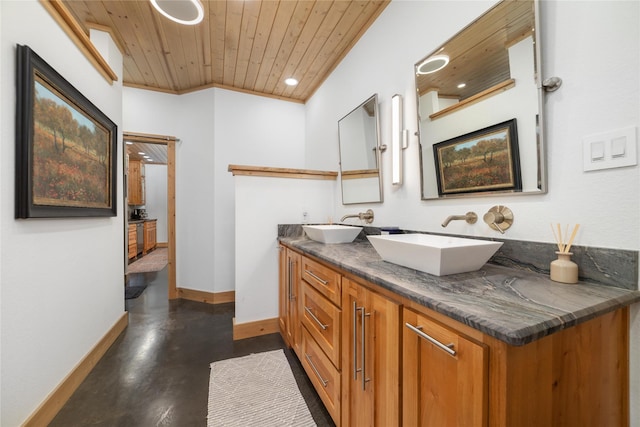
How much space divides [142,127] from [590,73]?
4.08 m

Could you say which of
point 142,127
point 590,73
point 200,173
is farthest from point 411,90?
point 142,127

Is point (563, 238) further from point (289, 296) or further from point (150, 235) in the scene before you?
point (150, 235)

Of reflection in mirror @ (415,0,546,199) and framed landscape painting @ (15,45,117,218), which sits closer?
reflection in mirror @ (415,0,546,199)

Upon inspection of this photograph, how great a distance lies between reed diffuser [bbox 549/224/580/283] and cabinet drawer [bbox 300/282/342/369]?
846 mm

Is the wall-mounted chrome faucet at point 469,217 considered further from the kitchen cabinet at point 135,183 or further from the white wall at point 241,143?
the kitchen cabinet at point 135,183

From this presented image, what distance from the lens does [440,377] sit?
0.68m

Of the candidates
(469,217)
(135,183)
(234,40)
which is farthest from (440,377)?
(135,183)

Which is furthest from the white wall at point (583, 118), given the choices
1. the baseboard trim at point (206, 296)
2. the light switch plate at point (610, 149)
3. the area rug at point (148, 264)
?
the area rug at point (148, 264)

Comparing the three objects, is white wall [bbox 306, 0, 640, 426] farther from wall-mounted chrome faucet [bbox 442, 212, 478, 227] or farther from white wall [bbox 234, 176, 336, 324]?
white wall [bbox 234, 176, 336, 324]

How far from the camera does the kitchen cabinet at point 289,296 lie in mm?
1852

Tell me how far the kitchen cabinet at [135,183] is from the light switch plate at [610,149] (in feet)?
25.4

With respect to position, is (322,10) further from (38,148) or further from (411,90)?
(38,148)

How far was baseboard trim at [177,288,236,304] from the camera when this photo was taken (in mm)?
3203

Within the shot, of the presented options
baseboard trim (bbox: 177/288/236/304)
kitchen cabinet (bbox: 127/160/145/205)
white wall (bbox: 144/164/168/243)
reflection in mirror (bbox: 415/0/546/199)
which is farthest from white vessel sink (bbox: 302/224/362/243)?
white wall (bbox: 144/164/168/243)
